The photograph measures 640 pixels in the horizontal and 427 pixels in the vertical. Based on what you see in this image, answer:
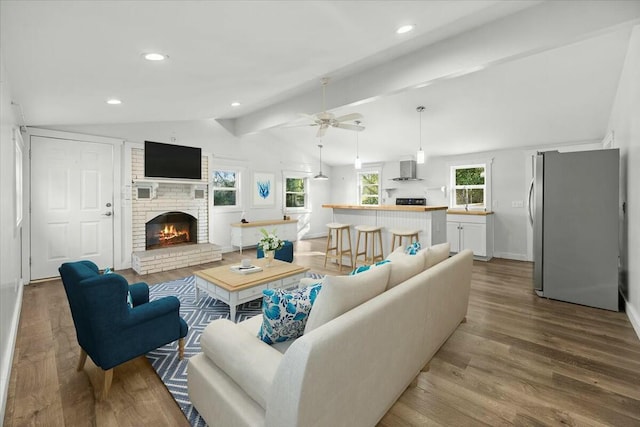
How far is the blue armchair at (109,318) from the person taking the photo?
68.9 inches

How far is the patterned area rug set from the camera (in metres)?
1.94

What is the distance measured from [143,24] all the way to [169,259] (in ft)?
13.8

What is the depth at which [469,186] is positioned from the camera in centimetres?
680

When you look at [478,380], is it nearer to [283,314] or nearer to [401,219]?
[283,314]

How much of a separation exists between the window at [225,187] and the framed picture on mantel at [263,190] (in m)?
0.54

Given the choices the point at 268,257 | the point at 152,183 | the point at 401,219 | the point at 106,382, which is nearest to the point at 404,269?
the point at 268,257

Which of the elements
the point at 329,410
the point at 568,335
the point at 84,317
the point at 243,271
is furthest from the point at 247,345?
the point at 568,335

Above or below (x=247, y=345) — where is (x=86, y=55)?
above

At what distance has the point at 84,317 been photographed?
72.7 inches

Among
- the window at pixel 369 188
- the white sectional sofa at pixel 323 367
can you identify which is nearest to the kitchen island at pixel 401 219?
the white sectional sofa at pixel 323 367

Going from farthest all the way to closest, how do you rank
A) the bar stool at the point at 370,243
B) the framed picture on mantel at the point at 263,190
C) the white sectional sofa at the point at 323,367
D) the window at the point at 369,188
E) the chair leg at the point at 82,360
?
the window at the point at 369,188 < the framed picture on mantel at the point at 263,190 < the bar stool at the point at 370,243 < the chair leg at the point at 82,360 < the white sectional sofa at the point at 323,367

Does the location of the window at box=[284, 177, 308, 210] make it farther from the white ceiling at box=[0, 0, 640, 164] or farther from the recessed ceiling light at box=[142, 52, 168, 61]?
the recessed ceiling light at box=[142, 52, 168, 61]

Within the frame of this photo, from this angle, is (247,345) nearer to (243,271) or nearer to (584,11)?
(243,271)

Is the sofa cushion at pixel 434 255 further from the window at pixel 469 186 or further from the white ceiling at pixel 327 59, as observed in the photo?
the window at pixel 469 186
